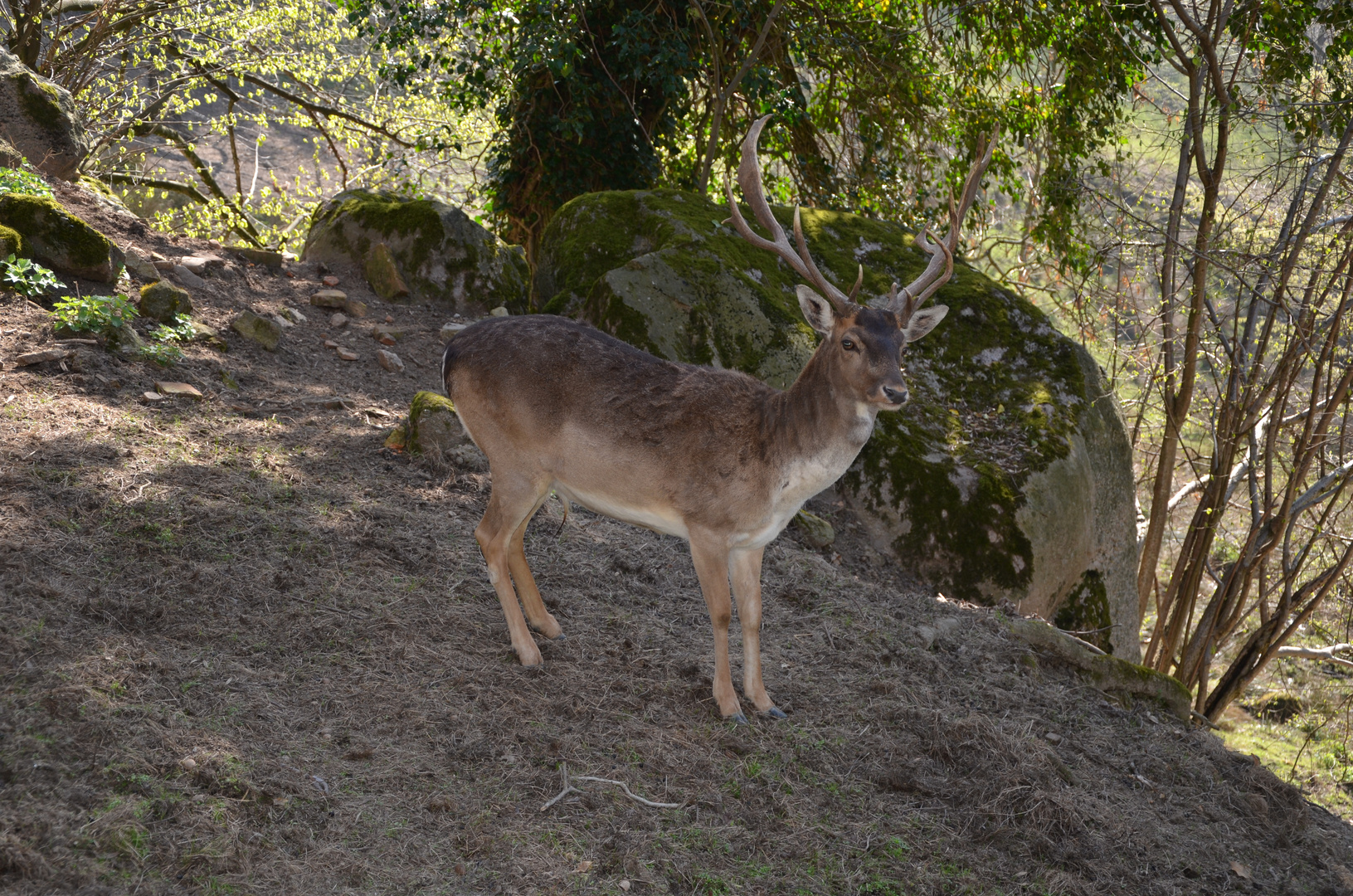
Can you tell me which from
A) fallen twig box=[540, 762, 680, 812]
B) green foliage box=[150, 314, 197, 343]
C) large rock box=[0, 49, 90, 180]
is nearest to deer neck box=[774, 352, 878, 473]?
fallen twig box=[540, 762, 680, 812]

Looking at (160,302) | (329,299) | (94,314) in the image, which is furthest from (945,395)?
(94,314)

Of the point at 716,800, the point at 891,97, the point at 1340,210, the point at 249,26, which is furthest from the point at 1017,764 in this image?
the point at 249,26

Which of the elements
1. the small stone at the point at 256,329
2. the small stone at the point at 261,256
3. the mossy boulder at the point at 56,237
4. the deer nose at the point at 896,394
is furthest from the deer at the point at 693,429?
the small stone at the point at 261,256

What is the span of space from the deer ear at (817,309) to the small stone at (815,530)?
2.48 metres

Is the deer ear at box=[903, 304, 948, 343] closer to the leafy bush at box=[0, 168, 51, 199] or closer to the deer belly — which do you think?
the deer belly

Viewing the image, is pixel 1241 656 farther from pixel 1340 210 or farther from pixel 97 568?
pixel 97 568

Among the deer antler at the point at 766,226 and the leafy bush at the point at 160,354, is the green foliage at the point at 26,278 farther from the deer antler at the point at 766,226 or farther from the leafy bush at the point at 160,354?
the deer antler at the point at 766,226

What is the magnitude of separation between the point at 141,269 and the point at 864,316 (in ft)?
18.8

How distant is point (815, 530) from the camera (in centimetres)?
698

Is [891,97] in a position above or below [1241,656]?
above

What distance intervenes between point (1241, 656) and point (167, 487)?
8.71 metres

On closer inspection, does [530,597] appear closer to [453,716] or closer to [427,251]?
[453,716]

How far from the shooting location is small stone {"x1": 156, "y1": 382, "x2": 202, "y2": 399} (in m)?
6.21

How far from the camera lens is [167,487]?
17.0ft
